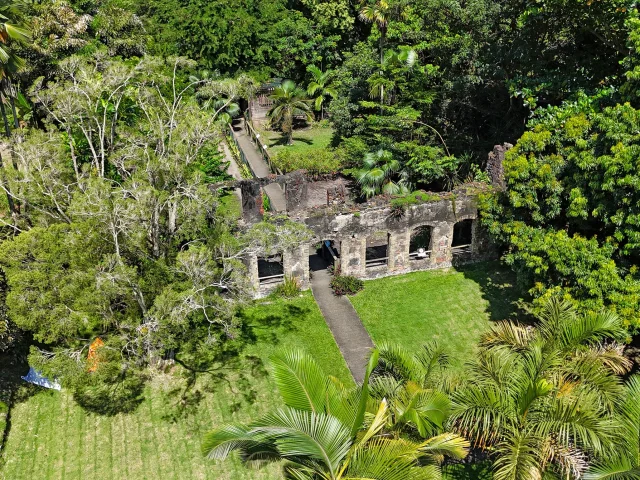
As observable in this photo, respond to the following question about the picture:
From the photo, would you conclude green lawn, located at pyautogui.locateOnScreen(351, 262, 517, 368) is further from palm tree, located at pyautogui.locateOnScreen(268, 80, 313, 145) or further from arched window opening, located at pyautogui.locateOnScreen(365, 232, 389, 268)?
palm tree, located at pyautogui.locateOnScreen(268, 80, 313, 145)

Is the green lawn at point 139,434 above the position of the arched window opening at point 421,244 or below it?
below

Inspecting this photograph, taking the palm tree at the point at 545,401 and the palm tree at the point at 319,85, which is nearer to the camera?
the palm tree at the point at 545,401

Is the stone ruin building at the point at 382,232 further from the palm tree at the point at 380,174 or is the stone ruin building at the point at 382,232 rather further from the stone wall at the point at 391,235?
the palm tree at the point at 380,174

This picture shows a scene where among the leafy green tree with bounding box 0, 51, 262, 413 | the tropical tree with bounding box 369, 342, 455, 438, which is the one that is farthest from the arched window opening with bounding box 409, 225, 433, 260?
the tropical tree with bounding box 369, 342, 455, 438

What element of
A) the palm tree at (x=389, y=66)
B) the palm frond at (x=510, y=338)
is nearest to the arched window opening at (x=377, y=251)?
the palm tree at (x=389, y=66)

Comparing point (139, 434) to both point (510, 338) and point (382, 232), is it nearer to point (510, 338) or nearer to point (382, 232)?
point (510, 338)

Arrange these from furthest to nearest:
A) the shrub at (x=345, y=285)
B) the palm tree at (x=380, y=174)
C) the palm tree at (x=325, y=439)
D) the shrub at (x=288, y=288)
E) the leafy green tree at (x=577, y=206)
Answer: the palm tree at (x=380, y=174) → the shrub at (x=345, y=285) → the shrub at (x=288, y=288) → the leafy green tree at (x=577, y=206) → the palm tree at (x=325, y=439)

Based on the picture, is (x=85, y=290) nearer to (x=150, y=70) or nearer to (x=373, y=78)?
(x=150, y=70)
